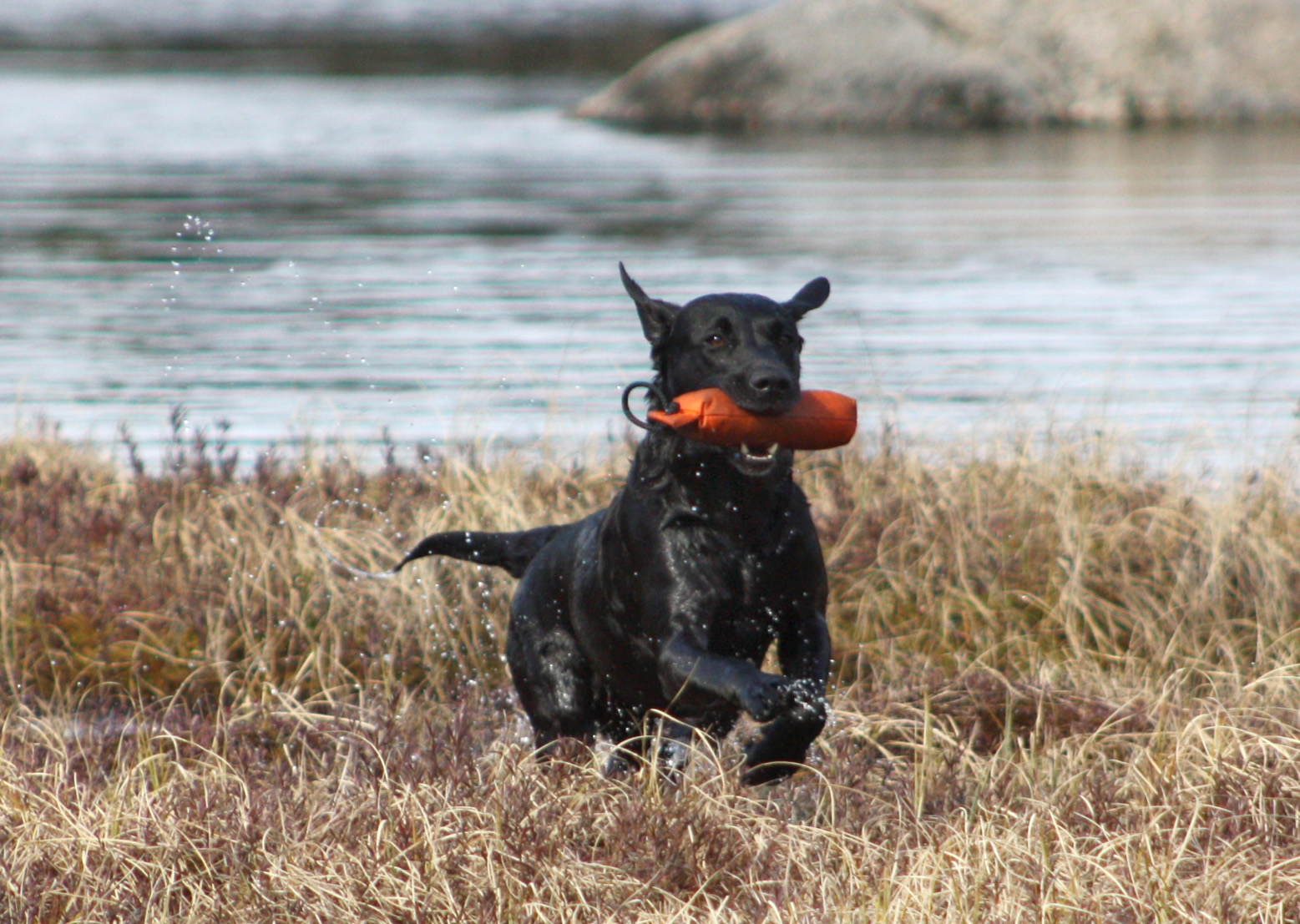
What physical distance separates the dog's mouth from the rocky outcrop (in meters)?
22.4

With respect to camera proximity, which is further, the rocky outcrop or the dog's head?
the rocky outcrop

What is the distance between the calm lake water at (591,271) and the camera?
10609mm

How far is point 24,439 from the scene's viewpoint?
8492 mm

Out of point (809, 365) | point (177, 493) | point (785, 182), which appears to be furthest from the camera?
point (785, 182)

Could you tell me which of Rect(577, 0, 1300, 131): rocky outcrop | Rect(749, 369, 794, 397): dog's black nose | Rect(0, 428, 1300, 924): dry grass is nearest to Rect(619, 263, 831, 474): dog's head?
Rect(749, 369, 794, 397): dog's black nose

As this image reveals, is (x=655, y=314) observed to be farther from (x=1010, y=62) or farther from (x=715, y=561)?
(x=1010, y=62)

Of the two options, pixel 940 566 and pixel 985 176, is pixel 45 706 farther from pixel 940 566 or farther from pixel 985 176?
pixel 985 176

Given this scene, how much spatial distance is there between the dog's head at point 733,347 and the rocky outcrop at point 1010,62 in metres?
22.1

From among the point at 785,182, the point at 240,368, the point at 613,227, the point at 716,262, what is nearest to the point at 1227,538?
the point at 240,368

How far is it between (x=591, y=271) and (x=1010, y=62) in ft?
43.2

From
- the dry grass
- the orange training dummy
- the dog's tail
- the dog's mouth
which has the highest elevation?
the orange training dummy

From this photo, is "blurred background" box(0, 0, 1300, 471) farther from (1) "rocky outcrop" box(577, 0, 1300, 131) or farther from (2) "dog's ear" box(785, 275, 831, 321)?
(2) "dog's ear" box(785, 275, 831, 321)

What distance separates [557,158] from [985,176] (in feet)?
19.0

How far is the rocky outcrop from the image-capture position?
2628 centimetres
